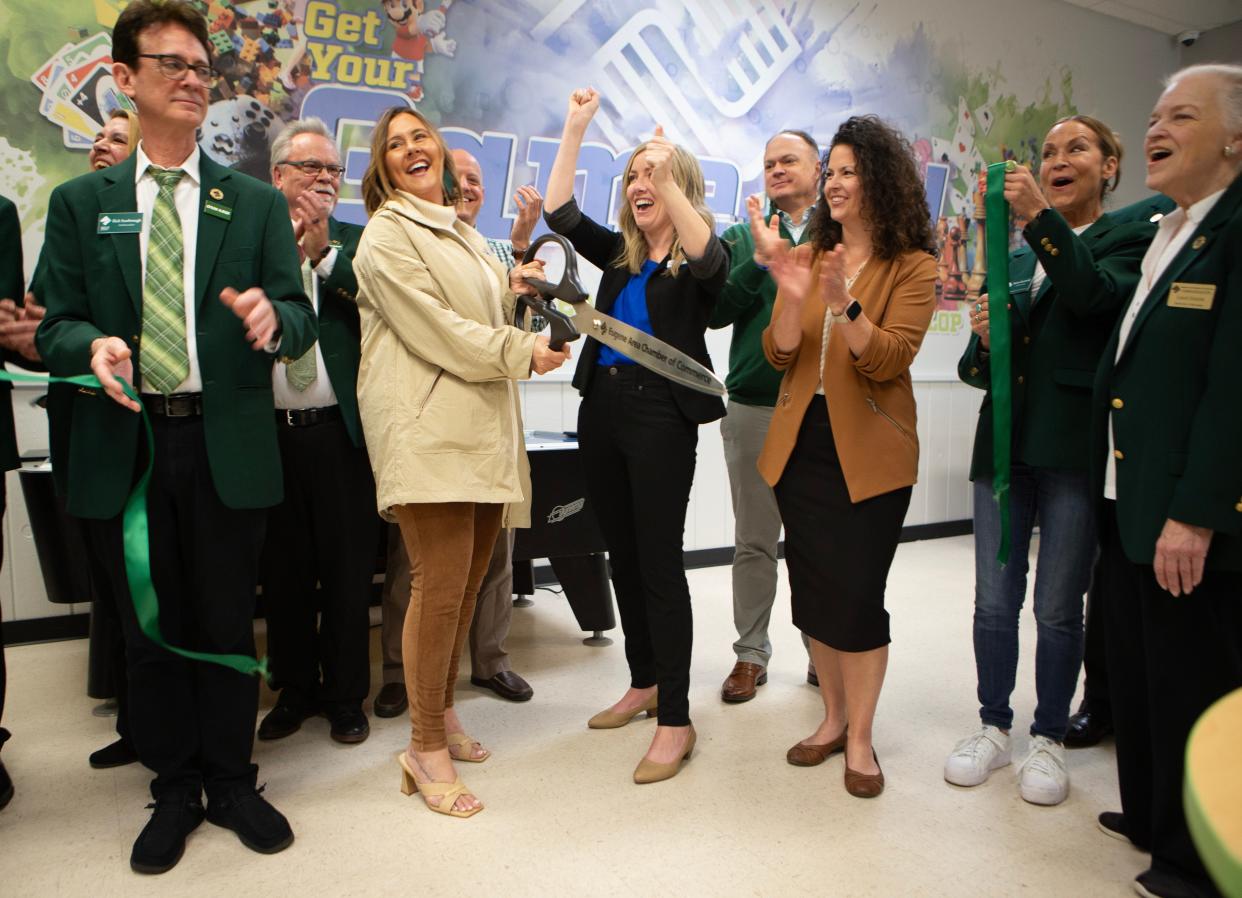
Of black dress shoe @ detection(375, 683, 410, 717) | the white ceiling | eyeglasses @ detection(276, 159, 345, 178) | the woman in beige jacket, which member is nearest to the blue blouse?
the woman in beige jacket

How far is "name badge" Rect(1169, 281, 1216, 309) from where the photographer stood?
1.71m

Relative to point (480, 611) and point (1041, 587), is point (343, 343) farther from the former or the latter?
point (1041, 587)

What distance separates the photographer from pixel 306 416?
2.49 metres

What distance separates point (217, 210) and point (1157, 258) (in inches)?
80.9

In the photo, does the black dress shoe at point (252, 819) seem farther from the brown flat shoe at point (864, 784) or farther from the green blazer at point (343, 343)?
the brown flat shoe at point (864, 784)

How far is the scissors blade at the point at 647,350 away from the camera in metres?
2.04

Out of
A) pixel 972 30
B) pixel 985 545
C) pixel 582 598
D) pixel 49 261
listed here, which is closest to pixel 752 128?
pixel 972 30

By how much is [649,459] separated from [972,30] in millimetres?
4970

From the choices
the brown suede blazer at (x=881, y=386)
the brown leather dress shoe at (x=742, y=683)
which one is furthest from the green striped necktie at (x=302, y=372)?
the brown leather dress shoe at (x=742, y=683)

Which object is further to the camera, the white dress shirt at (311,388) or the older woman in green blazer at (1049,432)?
the white dress shirt at (311,388)

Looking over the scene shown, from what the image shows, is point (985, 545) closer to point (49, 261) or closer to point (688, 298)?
point (688, 298)

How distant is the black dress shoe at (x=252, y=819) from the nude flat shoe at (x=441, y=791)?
299 millimetres

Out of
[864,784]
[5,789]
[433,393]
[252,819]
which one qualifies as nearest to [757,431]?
[864,784]

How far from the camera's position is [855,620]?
2.21 m
